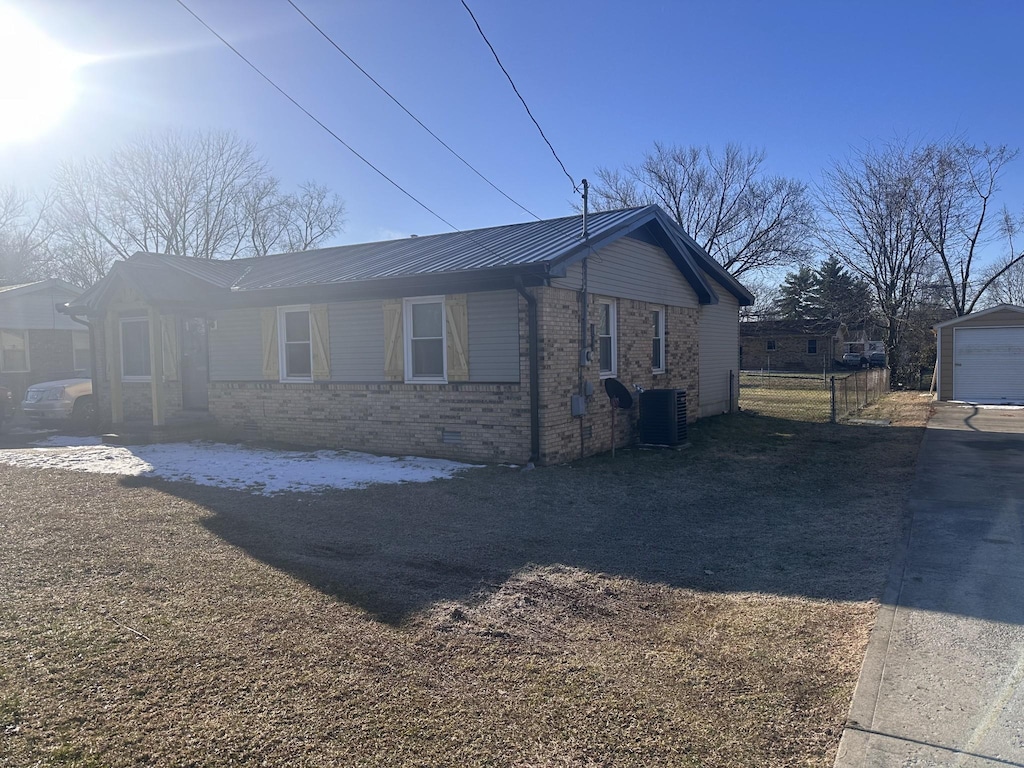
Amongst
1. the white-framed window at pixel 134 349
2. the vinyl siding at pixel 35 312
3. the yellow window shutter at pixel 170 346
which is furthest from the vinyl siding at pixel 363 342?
the vinyl siding at pixel 35 312

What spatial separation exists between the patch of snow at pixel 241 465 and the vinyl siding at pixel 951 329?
1783 centimetres

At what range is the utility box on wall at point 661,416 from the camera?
12852 mm

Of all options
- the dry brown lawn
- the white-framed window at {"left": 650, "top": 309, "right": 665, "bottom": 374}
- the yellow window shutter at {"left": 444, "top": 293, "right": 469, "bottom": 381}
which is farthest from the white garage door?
the yellow window shutter at {"left": 444, "top": 293, "right": 469, "bottom": 381}

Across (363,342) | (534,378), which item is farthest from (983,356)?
(363,342)

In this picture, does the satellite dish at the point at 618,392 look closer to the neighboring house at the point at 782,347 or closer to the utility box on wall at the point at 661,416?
the utility box on wall at the point at 661,416

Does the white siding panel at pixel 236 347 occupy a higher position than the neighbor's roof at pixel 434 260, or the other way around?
the neighbor's roof at pixel 434 260

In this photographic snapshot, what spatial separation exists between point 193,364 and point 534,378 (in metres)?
8.35

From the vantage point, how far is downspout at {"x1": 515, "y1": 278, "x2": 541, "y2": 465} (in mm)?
10461

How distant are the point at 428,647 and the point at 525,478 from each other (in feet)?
18.4

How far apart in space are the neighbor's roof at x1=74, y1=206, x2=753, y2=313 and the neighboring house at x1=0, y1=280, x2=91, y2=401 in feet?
25.0

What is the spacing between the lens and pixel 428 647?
4324 millimetres

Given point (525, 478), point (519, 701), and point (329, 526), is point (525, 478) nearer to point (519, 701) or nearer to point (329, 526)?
point (329, 526)

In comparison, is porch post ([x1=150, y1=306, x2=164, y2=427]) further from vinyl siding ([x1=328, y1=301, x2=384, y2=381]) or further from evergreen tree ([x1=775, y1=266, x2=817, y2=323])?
evergreen tree ([x1=775, y1=266, x2=817, y2=323])

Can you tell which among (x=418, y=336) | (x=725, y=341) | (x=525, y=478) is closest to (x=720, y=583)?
(x=525, y=478)
